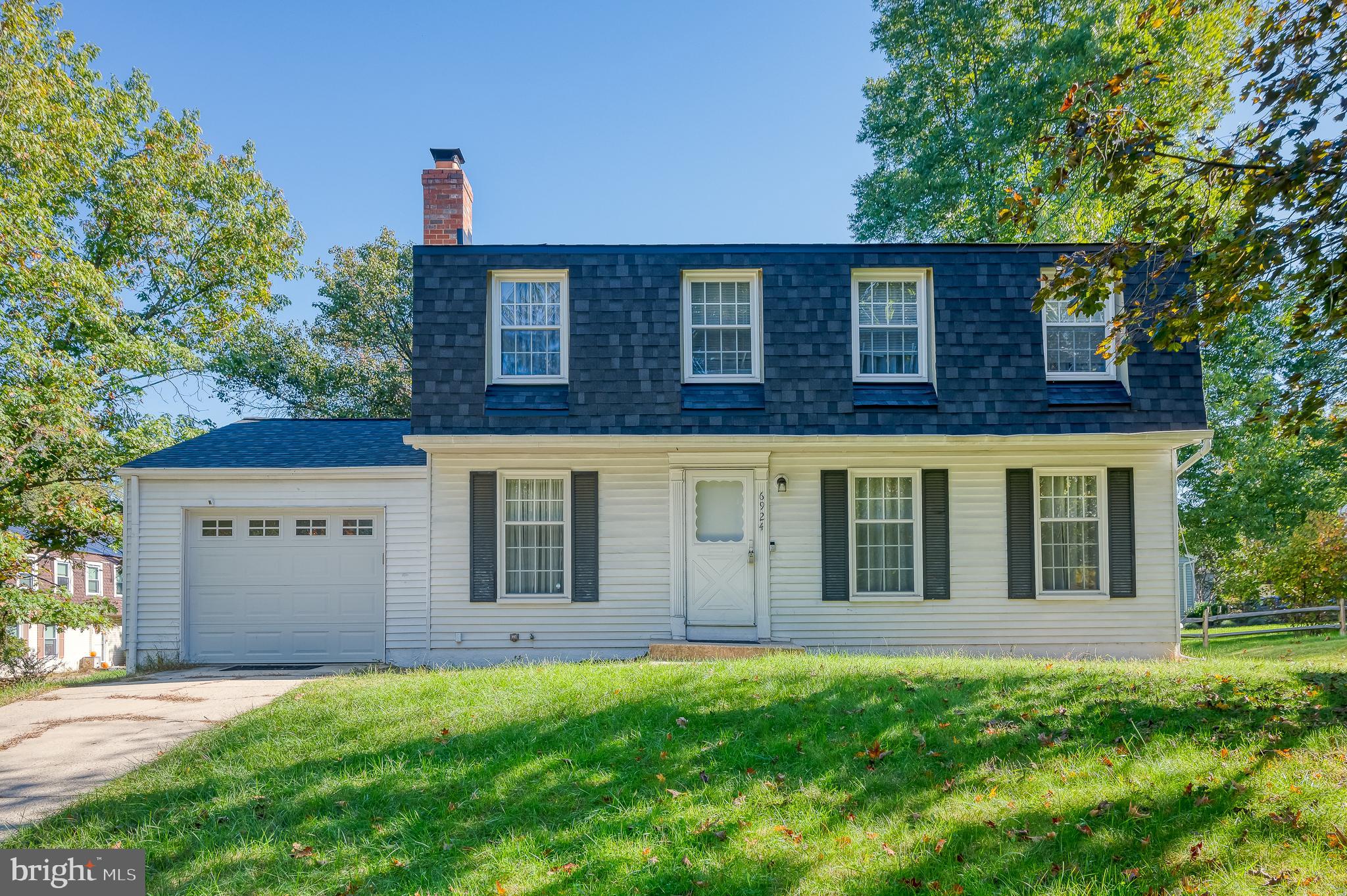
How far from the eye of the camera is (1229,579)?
21.8 metres

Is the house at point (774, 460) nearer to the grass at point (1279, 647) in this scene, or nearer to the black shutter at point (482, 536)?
the black shutter at point (482, 536)

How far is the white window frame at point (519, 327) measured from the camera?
1096 cm

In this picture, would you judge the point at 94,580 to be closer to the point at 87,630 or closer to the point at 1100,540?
the point at 87,630

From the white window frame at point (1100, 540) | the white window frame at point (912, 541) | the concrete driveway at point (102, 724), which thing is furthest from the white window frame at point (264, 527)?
the white window frame at point (1100, 540)

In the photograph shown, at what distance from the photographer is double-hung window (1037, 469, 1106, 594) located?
1084 centimetres

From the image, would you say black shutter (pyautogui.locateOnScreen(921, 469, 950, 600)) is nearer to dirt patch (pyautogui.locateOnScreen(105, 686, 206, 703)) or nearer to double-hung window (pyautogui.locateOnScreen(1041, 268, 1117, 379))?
double-hung window (pyautogui.locateOnScreen(1041, 268, 1117, 379))

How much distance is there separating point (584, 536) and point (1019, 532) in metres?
5.89

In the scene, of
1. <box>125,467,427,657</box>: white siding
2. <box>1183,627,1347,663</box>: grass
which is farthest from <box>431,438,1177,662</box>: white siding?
<box>1183,627,1347,663</box>: grass

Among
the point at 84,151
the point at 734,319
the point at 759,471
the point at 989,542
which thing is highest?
the point at 84,151

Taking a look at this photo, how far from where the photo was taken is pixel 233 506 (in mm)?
11430

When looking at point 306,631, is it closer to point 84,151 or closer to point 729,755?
point 729,755

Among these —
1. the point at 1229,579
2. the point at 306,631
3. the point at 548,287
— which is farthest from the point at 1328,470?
the point at 306,631

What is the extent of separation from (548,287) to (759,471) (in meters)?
3.92

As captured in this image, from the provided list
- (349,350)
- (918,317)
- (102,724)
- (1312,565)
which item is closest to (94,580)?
(349,350)
